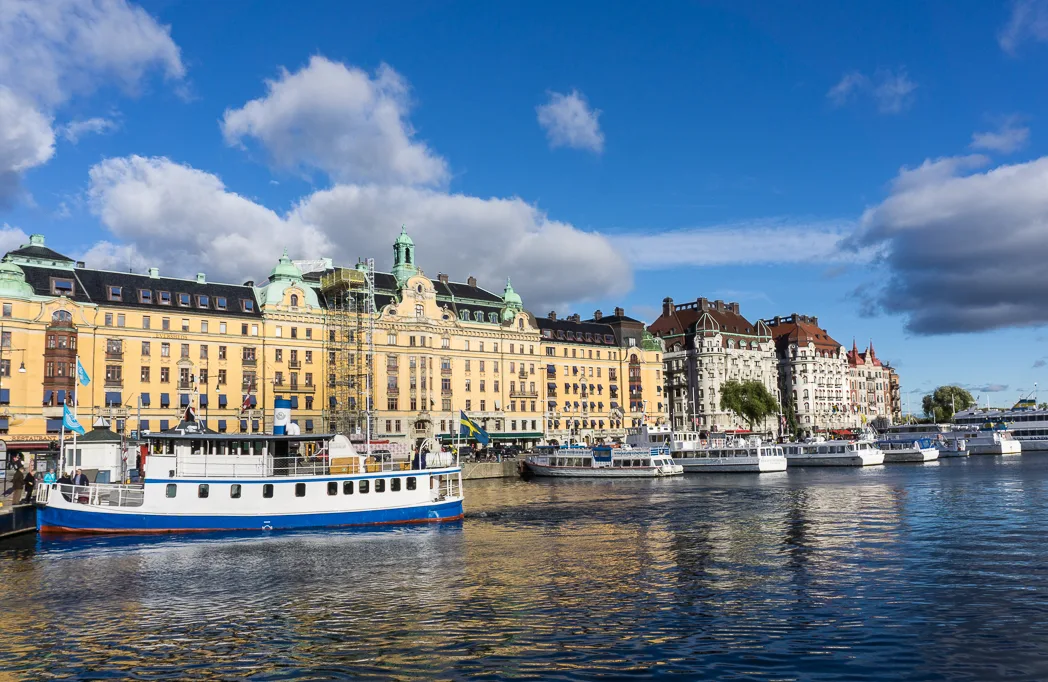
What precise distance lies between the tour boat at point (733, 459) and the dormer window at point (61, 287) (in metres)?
86.4

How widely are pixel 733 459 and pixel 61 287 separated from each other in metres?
93.2

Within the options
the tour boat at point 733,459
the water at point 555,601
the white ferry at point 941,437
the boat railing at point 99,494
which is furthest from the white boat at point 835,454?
the boat railing at point 99,494

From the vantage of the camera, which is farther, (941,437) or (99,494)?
(941,437)

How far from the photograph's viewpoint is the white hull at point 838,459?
449 ft

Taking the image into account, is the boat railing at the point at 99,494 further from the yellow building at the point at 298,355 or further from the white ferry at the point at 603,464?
the white ferry at the point at 603,464

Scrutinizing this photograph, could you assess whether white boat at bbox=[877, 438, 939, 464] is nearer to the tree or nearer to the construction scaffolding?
the tree

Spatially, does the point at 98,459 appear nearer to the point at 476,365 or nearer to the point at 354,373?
the point at 354,373

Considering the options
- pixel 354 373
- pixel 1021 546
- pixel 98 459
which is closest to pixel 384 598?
pixel 1021 546

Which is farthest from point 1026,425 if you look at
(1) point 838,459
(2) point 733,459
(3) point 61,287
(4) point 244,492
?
(3) point 61,287

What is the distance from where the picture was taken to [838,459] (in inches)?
5468

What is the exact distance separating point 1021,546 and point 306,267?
12058 centimetres

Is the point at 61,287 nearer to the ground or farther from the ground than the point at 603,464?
farther from the ground

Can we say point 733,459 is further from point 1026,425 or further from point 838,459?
point 1026,425

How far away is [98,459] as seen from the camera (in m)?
75.2
